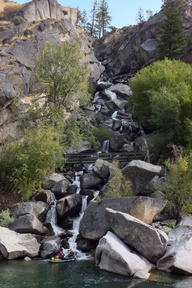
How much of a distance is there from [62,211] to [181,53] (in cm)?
4077

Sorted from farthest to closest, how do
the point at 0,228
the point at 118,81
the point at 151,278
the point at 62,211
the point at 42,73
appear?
1. the point at 118,81
2. the point at 42,73
3. the point at 62,211
4. the point at 0,228
5. the point at 151,278

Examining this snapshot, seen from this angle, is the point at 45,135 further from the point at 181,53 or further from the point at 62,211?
the point at 181,53

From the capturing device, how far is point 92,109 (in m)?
53.9

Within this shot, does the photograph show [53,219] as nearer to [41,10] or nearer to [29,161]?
[29,161]

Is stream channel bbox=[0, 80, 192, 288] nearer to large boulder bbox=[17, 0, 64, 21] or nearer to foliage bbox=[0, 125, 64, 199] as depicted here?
foliage bbox=[0, 125, 64, 199]

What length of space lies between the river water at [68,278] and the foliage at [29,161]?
9.25 m

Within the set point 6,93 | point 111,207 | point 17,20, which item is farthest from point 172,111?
point 17,20

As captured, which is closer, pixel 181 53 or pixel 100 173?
pixel 100 173

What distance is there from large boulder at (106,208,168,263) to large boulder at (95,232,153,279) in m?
0.50

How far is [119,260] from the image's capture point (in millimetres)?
19328

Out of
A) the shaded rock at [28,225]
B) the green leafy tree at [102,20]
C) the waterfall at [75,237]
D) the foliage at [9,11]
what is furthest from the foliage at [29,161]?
the green leafy tree at [102,20]

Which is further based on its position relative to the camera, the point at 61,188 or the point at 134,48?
the point at 134,48

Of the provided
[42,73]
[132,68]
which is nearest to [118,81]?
[132,68]

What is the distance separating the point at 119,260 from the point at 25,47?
39.1m
